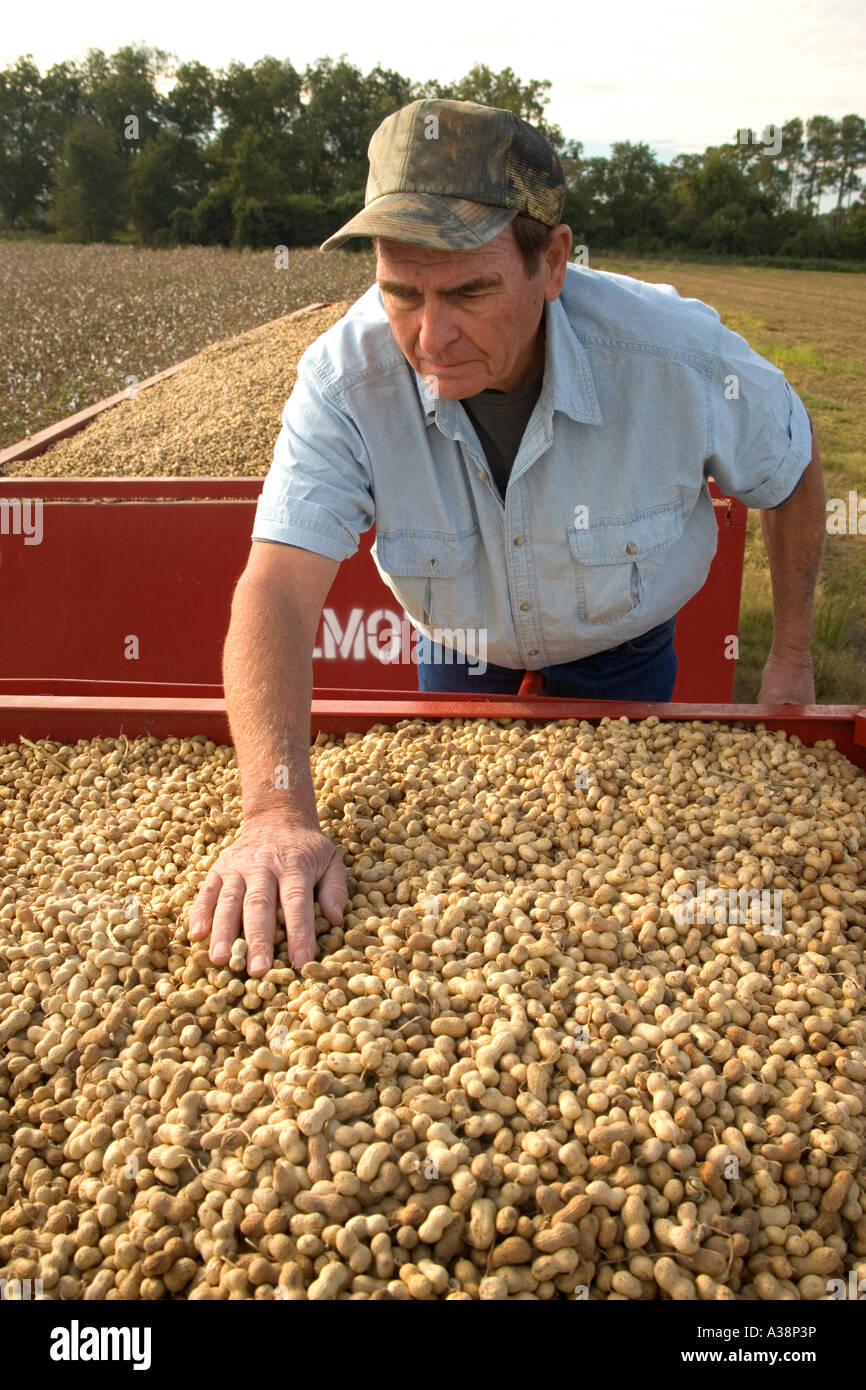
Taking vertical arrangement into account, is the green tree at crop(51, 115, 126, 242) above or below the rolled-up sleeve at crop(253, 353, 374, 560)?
above

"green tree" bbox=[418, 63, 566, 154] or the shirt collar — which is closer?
the shirt collar

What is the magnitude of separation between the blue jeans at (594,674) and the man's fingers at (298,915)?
3.48ft

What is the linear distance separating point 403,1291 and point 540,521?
5.35 feet

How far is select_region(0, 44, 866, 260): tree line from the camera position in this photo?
27.0m

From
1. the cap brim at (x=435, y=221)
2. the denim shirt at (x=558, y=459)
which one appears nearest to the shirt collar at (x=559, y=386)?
the denim shirt at (x=558, y=459)

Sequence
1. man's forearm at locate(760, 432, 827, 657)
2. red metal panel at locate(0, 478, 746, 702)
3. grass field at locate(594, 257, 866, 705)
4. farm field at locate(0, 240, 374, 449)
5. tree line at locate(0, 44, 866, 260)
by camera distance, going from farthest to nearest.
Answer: tree line at locate(0, 44, 866, 260) < farm field at locate(0, 240, 374, 449) < grass field at locate(594, 257, 866, 705) < red metal panel at locate(0, 478, 746, 702) < man's forearm at locate(760, 432, 827, 657)

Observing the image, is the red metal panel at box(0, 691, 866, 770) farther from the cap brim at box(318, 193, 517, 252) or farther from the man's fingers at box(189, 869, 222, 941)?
the cap brim at box(318, 193, 517, 252)

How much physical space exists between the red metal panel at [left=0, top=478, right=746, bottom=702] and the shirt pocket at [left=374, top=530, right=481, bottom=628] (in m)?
1.27

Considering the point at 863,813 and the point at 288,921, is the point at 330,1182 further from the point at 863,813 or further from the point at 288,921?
the point at 863,813

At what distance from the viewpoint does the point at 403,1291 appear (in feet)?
4.46

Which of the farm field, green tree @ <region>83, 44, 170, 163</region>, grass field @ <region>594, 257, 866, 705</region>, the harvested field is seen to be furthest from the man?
green tree @ <region>83, 44, 170, 163</region>

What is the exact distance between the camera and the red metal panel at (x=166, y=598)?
3.96 meters

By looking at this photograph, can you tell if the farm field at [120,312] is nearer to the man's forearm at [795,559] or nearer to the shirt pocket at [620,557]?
the shirt pocket at [620,557]
